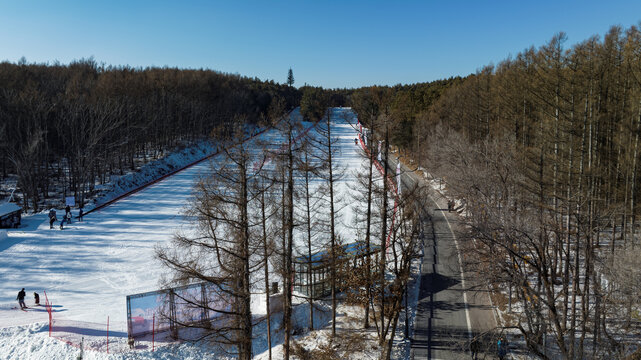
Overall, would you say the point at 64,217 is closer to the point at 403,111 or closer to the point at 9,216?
the point at 9,216

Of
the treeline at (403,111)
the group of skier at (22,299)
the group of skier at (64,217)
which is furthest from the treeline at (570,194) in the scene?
the group of skier at (64,217)

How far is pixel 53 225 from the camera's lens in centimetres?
2819

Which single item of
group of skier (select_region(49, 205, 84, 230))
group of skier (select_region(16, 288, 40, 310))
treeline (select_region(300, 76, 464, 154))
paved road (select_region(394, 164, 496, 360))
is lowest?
paved road (select_region(394, 164, 496, 360))

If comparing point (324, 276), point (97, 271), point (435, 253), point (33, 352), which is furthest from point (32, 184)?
point (435, 253)

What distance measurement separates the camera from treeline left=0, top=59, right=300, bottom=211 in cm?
3816

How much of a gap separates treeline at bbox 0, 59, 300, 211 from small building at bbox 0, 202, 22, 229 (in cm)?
595

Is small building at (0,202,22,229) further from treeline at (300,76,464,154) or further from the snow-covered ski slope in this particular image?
treeline at (300,76,464,154)

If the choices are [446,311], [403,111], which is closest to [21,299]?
[446,311]

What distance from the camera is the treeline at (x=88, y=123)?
38156mm

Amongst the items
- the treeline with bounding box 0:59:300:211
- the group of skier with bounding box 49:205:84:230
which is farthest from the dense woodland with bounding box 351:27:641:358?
the group of skier with bounding box 49:205:84:230

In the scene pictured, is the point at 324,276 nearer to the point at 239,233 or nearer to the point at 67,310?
the point at 239,233

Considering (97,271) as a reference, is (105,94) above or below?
above

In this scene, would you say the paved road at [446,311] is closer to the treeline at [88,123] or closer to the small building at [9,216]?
the treeline at [88,123]

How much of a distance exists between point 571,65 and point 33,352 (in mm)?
24783
